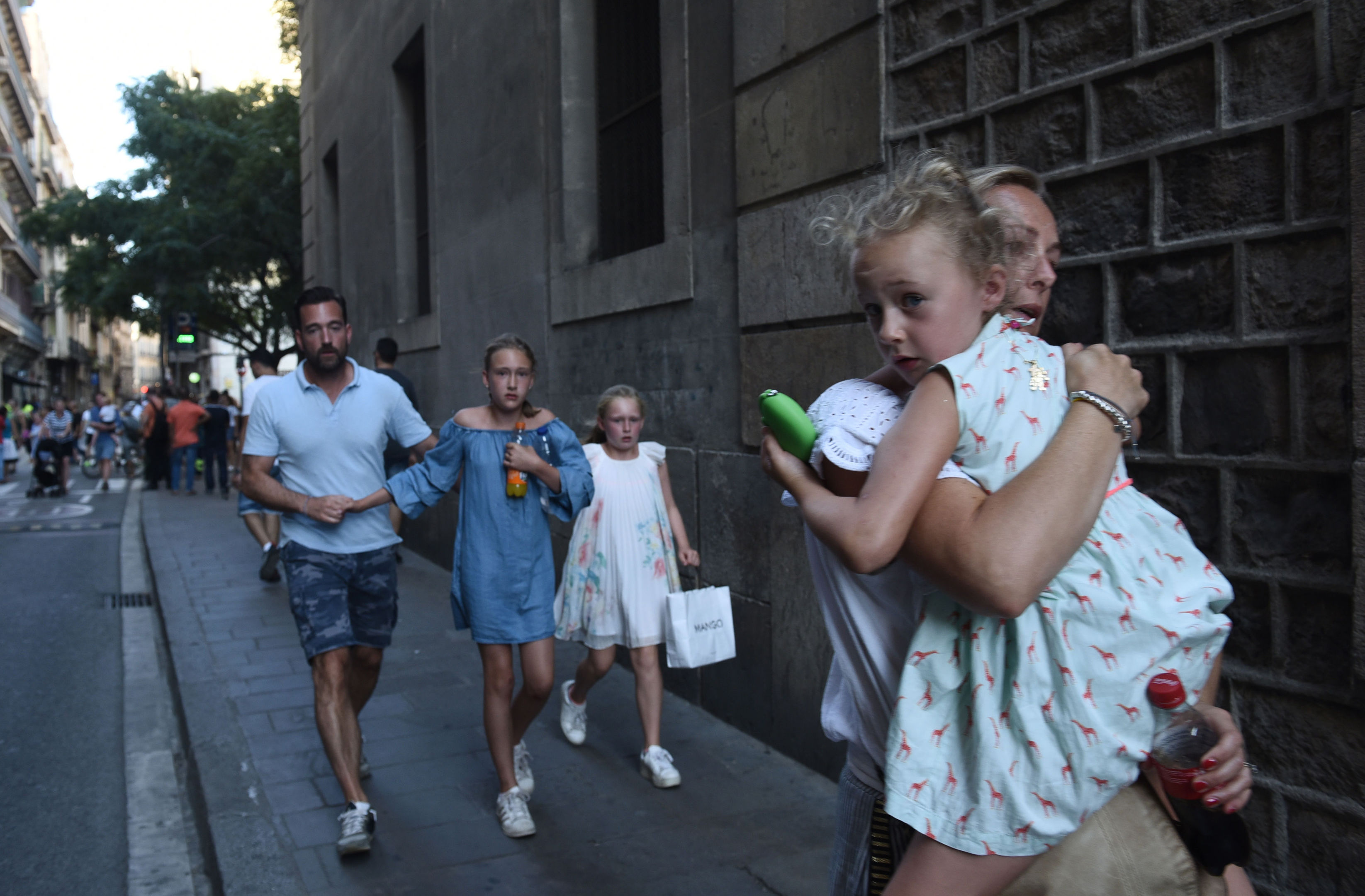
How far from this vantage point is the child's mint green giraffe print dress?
1.32 metres

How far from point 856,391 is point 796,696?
3301 millimetres

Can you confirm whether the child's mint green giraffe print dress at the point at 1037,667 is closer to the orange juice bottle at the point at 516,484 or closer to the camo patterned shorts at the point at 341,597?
the orange juice bottle at the point at 516,484

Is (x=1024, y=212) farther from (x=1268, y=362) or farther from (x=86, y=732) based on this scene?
(x=86, y=732)

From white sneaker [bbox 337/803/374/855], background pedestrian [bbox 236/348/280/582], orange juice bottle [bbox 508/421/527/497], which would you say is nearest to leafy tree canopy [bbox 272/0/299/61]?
background pedestrian [bbox 236/348/280/582]

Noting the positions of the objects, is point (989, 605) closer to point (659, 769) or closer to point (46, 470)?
point (659, 769)

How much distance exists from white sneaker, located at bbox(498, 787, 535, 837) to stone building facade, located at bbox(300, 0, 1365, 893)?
1.22 m

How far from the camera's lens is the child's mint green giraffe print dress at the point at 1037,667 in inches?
52.0

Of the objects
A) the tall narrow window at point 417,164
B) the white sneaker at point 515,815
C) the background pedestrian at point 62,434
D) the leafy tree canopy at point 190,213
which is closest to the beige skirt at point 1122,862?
the white sneaker at point 515,815

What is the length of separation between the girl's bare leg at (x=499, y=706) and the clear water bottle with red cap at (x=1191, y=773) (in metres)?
3.00

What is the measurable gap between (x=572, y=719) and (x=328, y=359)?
1.94 metres

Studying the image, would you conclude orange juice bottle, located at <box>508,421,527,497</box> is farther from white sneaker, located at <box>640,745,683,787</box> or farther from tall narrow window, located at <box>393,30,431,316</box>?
tall narrow window, located at <box>393,30,431,316</box>

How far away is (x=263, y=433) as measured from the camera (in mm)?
4277

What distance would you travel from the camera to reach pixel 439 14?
9734mm

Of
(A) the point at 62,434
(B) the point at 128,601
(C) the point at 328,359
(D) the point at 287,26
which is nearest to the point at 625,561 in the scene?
(C) the point at 328,359
